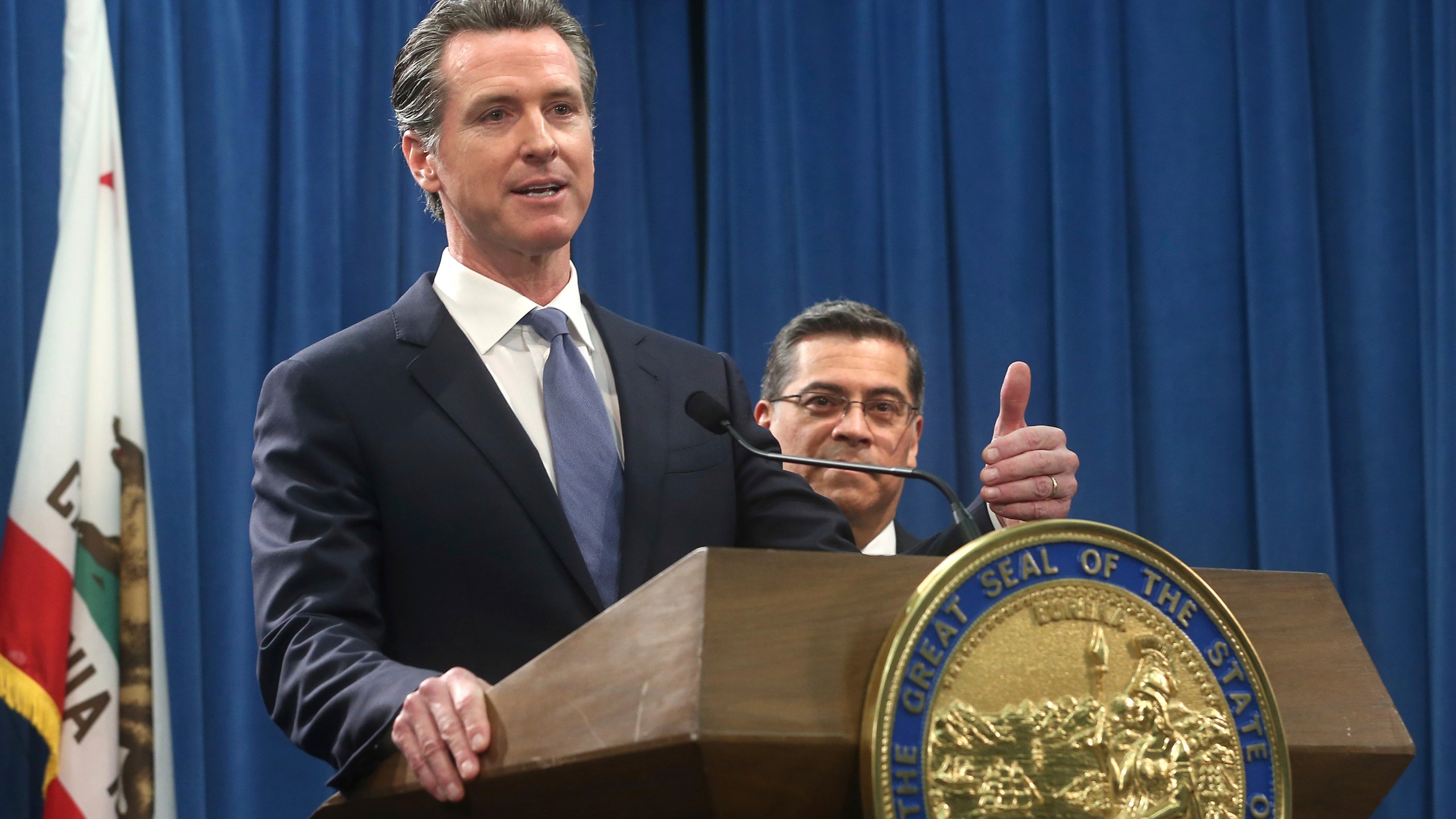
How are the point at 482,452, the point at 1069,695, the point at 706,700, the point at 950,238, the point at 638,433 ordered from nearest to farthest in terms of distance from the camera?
the point at 706,700
the point at 1069,695
the point at 482,452
the point at 638,433
the point at 950,238

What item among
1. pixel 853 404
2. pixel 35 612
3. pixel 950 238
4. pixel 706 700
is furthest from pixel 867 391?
pixel 706 700

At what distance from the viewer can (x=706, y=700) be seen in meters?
0.79

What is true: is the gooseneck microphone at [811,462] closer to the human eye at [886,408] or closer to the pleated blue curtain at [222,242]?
the human eye at [886,408]

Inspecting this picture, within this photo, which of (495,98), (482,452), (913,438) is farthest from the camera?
(913,438)

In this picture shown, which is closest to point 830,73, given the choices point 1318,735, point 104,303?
point 104,303

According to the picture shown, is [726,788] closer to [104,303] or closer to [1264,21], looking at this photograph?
[104,303]

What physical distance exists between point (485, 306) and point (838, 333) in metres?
1.61

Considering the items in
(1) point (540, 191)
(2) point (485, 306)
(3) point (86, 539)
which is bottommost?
(3) point (86, 539)

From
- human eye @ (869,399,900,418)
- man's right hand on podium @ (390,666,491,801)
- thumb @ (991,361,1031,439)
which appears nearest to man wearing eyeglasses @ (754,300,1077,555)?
human eye @ (869,399,900,418)

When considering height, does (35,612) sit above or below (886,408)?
below

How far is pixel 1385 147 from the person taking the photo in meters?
3.13

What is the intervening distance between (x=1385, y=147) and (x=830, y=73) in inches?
53.7

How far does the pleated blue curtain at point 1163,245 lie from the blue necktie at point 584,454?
2.08 meters

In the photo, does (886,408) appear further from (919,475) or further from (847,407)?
(919,475)
